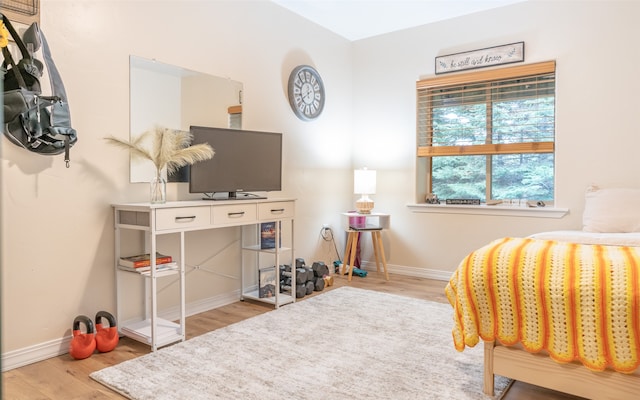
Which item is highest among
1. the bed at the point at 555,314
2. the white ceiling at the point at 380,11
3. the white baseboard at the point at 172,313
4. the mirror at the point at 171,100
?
the white ceiling at the point at 380,11

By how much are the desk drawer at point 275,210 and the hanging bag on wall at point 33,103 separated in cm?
138

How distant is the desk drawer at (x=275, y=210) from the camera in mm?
3498

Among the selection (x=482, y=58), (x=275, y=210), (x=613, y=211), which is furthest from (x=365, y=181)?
(x=613, y=211)

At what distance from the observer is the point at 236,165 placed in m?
3.49

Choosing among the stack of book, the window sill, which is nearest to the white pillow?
the window sill

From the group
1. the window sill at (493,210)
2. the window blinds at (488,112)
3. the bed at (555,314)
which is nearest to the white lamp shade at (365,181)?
the window sill at (493,210)

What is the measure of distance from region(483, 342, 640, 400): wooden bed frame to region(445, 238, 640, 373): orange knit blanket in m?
0.09

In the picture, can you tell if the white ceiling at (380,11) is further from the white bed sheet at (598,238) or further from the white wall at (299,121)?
the white bed sheet at (598,238)

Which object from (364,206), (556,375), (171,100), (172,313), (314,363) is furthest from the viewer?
(364,206)

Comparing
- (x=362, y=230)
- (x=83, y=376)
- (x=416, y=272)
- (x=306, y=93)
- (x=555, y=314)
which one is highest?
(x=306, y=93)

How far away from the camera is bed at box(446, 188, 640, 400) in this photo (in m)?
1.75

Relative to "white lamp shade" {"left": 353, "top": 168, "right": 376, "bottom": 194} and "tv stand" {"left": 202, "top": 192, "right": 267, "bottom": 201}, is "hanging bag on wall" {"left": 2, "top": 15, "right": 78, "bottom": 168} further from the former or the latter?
"white lamp shade" {"left": 353, "top": 168, "right": 376, "bottom": 194}

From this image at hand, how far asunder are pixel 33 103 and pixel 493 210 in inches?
149

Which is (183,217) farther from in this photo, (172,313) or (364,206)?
(364,206)
